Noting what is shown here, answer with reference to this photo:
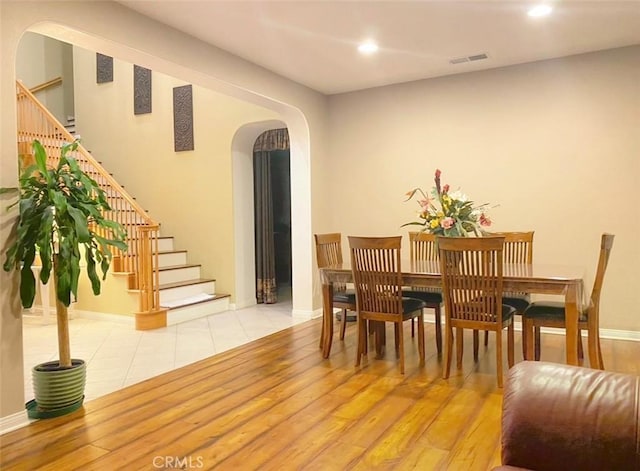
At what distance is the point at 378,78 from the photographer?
5230 mm

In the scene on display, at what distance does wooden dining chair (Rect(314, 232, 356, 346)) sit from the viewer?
157 inches

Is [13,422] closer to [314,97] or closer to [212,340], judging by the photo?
[212,340]

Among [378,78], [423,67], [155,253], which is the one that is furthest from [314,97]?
[155,253]

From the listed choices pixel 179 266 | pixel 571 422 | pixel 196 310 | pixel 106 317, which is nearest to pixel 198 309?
pixel 196 310

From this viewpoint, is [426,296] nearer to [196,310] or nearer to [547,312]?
[547,312]

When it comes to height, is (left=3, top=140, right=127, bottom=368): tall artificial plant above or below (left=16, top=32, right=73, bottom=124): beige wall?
below

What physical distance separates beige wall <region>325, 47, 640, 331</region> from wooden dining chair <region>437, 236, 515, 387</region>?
1747 millimetres

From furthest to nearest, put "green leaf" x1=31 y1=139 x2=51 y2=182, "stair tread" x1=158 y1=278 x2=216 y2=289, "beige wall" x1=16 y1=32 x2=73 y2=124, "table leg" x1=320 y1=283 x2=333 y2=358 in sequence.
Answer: "beige wall" x1=16 y1=32 x2=73 y2=124 → "stair tread" x1=158 y1=278 x2=216 y2=289 → "table leg" x1=320 y1=283 x2=333 y2=358 → "green leaf" x1=31 y1=139 x2=51 y2=182

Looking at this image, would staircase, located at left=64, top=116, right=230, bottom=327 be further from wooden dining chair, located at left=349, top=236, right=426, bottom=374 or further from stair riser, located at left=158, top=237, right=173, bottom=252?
wooden dining chair, located at left=349, top=236, right=426, bottom=374

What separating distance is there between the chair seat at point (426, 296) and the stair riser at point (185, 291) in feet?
9.65

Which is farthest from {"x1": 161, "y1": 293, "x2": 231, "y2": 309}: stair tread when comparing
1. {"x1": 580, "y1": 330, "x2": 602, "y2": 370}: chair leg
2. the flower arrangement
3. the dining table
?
{"x1": 580, "y1": 330, "x2": 602, "y2": 370}: chair leg

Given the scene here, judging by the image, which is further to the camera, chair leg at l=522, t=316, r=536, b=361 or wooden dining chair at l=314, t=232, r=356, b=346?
wooden dining chair at l=314, t=232, r=356, b=346

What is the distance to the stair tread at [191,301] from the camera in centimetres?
548

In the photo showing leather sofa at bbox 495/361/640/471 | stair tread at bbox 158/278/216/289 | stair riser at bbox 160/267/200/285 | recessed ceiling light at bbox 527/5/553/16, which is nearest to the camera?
leather sofa at bbox 495/361/640/471
